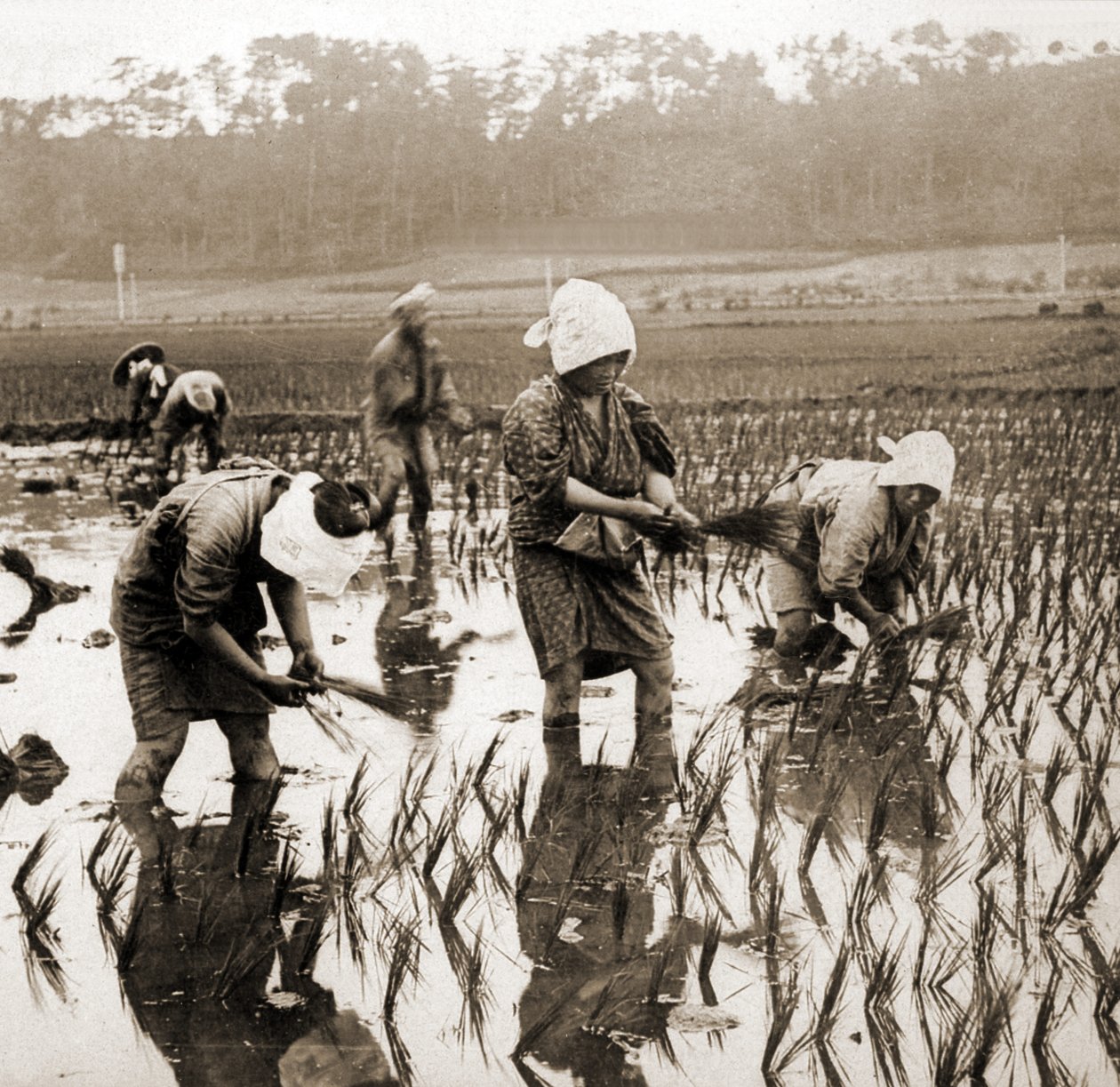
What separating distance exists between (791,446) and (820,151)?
8.60 meters

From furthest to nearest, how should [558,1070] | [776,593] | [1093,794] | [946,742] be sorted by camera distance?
[776,593], [946,742], [1093,794], [558,1070]

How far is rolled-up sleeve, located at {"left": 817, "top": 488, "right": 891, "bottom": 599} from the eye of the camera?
4.61 meters

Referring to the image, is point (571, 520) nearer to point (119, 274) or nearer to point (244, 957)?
point (244, 957)

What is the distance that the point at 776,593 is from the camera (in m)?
5.11

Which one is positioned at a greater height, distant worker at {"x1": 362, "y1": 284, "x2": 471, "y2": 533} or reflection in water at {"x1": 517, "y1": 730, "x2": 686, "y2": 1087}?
distant worker at {"x1": 362, "y1": 284, "x2": 471, "y2": 533}

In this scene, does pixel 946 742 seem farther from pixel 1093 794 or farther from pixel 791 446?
pixel 791 446

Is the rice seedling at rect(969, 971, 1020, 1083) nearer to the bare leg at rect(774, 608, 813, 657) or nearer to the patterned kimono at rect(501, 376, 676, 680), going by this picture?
the patterned kimono at rect(501, 376, 676, 680)

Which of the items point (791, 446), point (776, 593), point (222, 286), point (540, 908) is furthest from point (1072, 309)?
point (540, 908)

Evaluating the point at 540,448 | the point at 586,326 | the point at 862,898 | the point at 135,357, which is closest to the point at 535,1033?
the point at 862,898

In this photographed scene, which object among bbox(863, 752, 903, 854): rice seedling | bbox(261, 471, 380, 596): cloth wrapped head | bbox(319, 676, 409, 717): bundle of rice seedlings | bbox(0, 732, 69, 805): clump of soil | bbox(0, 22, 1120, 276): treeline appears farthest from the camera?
bbox(0, 22, 1120, 276): treeline

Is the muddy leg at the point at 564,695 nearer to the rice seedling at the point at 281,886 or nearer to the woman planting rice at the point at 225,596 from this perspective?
the woman planting rice at the point at 225,596

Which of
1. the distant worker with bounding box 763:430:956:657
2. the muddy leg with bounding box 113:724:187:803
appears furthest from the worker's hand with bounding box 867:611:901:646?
the muddy leg with bounding box 113:724:187:803

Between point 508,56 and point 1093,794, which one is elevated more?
point 508,56

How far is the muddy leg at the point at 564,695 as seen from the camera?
13.7 ft
